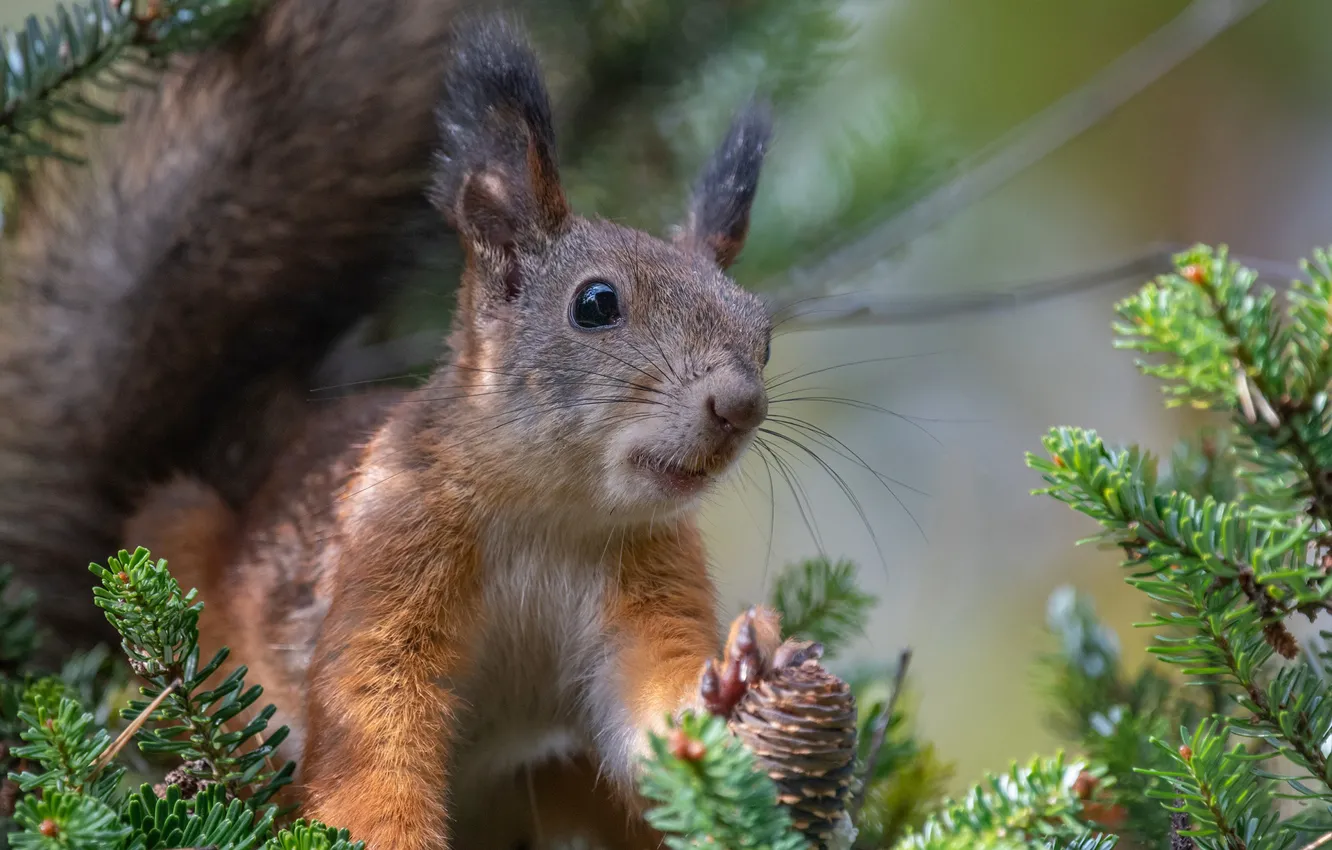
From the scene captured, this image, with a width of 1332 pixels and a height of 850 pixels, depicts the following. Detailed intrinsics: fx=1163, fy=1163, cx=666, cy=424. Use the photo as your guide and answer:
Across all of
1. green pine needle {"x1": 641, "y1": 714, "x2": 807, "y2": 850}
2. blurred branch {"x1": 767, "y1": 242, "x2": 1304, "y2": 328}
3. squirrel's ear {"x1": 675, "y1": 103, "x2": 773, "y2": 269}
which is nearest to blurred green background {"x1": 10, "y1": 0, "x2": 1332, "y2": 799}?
blurred branch {"x1": 767, "y1": 242, "x2": 1304, "y2": 328}

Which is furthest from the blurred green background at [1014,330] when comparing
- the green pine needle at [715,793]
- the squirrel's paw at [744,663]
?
the green pine needle at [715,793]

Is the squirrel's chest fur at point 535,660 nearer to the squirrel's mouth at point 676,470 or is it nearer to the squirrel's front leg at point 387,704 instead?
the squirrel's front leg at point 387,704

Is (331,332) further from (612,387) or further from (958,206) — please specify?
(958,206)

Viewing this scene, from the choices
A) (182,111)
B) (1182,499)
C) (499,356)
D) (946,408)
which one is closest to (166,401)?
(182,111)

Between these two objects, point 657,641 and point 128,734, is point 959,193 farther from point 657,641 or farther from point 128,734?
point 128,734

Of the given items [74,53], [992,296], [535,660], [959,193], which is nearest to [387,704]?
[535,660]

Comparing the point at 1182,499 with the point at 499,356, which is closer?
the point at 1182,499

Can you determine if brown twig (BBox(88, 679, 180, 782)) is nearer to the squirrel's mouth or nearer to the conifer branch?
the squirrel's mouth
